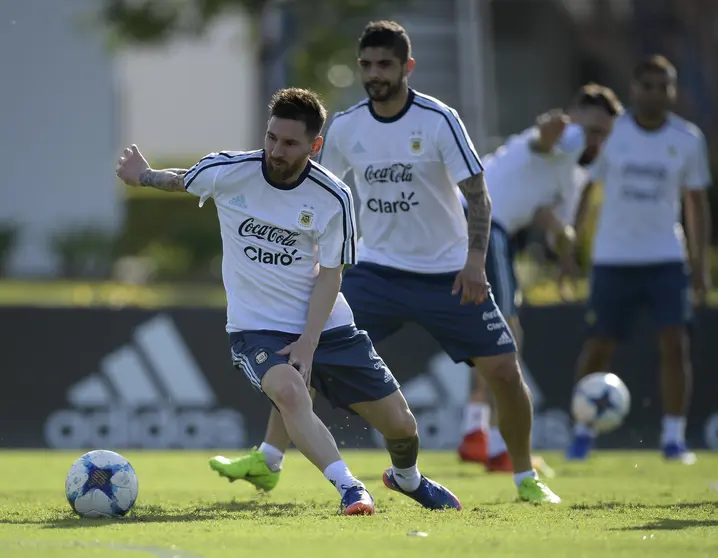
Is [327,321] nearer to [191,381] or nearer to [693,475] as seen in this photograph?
[693,475]

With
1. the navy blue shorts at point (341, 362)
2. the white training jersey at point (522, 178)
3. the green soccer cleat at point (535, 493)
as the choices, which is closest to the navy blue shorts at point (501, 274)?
the white training jersey at point (522, 178)

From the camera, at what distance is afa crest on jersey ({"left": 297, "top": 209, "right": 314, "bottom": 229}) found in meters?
6.57

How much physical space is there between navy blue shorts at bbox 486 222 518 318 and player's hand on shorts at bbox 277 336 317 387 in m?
2.74

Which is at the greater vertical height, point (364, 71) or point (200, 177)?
point (364, 71)

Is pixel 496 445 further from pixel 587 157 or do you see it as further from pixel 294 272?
pixel 294 272

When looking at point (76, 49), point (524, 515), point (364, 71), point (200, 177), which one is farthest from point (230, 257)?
point (76, 49)

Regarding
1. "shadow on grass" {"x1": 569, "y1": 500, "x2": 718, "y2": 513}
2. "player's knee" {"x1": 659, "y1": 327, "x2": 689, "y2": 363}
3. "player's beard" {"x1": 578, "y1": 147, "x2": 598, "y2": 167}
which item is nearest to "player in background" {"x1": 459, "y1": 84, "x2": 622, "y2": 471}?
"player's beard" {"x1": 578, "y1": 147, "x2": 598, "y2": 167}

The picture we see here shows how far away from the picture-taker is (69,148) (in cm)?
2508

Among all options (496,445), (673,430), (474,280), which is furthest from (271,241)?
(673,430)

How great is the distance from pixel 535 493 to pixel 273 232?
203 cm

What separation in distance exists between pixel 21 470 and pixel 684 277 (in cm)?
502

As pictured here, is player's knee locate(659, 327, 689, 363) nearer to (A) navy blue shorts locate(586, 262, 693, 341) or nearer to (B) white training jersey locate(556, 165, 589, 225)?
(A) navy blue shorts locate(586, 262, 693, 341)

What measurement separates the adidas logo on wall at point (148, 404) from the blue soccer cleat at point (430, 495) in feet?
17.1

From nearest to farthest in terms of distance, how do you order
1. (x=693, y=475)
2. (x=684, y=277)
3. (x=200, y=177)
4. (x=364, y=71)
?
(x=200, y=177), (x=364, y=71), (x=693, y=475), (x=684, y=277)
